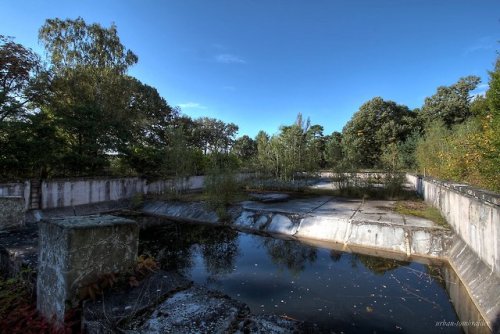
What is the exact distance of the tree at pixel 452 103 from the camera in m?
23.8

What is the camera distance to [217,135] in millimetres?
32312

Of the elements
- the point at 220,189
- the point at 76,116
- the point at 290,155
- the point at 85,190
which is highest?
the point at 76,116

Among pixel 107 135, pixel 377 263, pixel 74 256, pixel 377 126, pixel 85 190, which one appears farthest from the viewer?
pixel 377 126

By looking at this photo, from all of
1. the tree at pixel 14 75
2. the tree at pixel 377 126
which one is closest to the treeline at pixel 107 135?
the tree at pixel 14 75

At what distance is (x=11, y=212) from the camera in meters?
5.19

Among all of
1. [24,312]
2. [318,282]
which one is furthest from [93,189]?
[318,282]

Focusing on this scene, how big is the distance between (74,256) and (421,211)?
8534 mm

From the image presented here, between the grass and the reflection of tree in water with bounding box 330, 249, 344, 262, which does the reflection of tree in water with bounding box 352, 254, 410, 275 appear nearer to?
the reflection of tree in water with bounding box 330, 249, 344, 262

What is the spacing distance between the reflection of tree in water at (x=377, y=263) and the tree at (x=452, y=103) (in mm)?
22891

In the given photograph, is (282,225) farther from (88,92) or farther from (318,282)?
(88,92)

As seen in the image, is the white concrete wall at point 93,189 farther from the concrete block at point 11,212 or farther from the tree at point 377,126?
the tree at point 377,126

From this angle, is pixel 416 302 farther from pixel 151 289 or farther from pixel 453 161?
pixel 453 161

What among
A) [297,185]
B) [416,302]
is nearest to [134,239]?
[416,302]

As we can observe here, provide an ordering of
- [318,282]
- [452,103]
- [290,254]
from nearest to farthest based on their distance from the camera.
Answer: [318,282], [290,254], [452,103]
